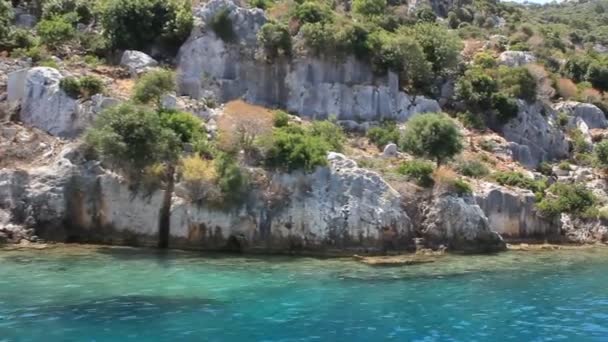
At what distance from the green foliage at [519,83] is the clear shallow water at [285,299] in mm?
29370

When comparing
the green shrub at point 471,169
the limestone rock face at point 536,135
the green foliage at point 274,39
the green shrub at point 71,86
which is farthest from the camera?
the limestone rock face at point 536,135

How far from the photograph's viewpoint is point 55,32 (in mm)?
50719

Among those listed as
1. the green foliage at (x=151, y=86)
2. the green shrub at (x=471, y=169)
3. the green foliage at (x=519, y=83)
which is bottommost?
the green shrub at (x=471, y=169)

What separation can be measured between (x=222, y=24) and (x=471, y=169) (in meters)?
23.1

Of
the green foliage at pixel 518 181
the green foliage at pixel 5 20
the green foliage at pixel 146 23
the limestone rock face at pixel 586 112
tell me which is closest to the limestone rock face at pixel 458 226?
the green foliage at pixel 518 181

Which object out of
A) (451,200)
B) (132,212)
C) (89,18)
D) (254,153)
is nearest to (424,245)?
(451,200)

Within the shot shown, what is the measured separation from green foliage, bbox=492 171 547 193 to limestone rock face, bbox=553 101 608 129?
20.1 meters

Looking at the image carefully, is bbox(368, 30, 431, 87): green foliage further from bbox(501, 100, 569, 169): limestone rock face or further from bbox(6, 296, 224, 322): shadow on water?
bbox(6, 296, 224, 322): shadow on water

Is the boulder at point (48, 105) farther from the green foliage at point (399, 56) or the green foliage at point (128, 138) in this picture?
the green foliage at point (399, 56)

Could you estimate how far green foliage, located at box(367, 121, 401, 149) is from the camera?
5122cm

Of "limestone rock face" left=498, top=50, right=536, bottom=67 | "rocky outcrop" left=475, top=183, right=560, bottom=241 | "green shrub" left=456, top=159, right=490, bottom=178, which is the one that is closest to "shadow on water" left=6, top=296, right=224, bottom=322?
"rocky outcrop" left=475, top=183, right=560, bottom=241

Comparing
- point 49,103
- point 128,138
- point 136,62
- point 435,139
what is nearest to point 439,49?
point 435,139

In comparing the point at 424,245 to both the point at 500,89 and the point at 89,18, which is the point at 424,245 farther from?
the point at 89,18

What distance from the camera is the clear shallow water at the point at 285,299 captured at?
19.8 m
